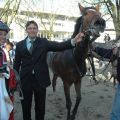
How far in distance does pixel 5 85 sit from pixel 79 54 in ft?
9.76

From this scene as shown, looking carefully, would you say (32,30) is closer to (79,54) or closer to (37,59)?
(37,59)

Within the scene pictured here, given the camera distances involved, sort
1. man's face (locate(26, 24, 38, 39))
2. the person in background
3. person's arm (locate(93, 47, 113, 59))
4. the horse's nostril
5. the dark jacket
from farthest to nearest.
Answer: the horse's nostril, man's face (locate(26, 24, 38, 39)), person's arm (locate(93, 47, 113, 59)), the dark jacket, the person in background

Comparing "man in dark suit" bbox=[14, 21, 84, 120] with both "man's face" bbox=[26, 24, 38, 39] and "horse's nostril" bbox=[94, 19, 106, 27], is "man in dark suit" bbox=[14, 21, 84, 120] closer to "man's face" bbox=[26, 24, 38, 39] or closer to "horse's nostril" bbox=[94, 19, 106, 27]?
"man's face" bbox=[26, 24, 38, 39]

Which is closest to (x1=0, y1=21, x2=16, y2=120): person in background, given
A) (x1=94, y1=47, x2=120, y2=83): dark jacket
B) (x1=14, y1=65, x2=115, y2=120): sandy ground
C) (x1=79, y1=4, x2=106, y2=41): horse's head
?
(x1=94, y1=47, x2=120, y2=83): dark jacket

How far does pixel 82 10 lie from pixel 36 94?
212 centimetres

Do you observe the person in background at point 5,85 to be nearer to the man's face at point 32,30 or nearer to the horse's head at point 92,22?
the man's face at point 32,30

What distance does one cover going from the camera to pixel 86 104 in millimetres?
8922

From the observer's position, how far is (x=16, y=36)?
58.2 metres

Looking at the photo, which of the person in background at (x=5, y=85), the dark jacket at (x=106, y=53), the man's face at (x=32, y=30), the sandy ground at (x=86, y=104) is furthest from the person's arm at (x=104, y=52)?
the sandy ground at (x=86, y=104)

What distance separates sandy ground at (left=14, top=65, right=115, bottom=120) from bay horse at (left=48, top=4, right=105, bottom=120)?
0.45 metres

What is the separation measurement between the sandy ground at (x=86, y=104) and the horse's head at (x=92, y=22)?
2.15 metres

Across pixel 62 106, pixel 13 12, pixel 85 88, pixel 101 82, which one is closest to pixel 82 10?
pixel 62 106

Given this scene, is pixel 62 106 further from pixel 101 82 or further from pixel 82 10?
pixel 101 82

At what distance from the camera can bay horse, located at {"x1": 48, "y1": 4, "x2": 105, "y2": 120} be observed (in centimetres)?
619
